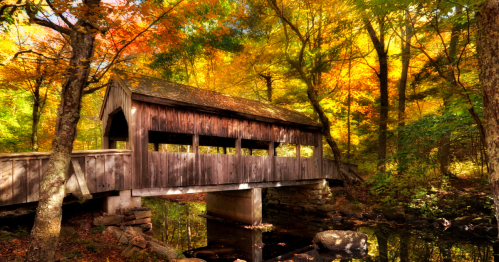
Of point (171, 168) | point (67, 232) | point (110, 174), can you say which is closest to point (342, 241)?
point (171, 168)

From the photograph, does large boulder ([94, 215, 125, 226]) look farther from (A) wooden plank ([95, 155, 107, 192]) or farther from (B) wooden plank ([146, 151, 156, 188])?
(B) wooden plank ([146, 151, 156, 188])

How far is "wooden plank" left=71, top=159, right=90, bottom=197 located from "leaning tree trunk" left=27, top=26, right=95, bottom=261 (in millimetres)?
1817

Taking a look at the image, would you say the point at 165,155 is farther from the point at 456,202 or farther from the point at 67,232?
the point at 456,202

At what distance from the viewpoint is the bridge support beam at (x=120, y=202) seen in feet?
22.7

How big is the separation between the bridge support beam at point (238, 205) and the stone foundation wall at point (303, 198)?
155 inches

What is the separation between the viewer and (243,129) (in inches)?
408

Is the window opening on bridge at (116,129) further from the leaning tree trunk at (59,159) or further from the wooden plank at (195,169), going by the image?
the leaning tree trunk at (59,159)

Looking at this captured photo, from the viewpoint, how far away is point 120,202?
7098mm

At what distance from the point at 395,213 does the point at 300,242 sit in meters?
4.80

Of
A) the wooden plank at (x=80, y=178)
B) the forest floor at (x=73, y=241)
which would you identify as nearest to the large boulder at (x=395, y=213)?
the forest floor at (x=73, y=241)

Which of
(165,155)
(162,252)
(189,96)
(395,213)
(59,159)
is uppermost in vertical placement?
(189,96)

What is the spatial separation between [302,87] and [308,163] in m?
6.88

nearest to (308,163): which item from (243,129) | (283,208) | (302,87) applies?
(283,208)

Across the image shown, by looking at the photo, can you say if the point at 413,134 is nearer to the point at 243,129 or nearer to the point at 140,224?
the point at 243,129
